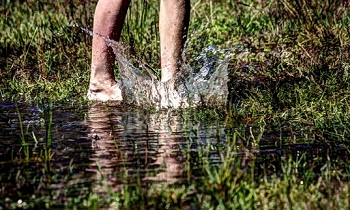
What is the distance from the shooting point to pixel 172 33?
4.85 metres

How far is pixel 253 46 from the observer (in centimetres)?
632

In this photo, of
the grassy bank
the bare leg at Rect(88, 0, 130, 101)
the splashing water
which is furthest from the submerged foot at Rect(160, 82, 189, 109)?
the bare leg at Rect(88, 0, 130, 101)

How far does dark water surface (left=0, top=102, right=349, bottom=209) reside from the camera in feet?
10.2

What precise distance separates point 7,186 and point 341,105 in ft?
6.56

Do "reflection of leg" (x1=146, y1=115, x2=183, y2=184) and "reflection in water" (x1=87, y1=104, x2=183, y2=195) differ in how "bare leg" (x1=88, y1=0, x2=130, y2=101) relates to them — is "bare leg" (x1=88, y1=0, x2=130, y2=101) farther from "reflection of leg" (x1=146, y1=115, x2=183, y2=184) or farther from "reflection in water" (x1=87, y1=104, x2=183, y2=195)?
"reflection of leg" (x1=146, y1=115, x2=183, y2=184)

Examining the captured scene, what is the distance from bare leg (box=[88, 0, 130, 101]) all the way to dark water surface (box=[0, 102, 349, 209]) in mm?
587

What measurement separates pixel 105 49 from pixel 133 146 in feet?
5.17

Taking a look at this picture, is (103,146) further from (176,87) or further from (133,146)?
(176,87)

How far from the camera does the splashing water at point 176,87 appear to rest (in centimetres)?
474

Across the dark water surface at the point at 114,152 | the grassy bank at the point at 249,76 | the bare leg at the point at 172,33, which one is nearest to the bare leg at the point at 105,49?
the grassy bank at the point at 249,76

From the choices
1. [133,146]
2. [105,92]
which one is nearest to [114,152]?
[133,146]

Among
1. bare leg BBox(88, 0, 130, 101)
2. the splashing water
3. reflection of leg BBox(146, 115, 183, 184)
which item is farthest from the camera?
bare leg BBox(88, 0, 130, 101)

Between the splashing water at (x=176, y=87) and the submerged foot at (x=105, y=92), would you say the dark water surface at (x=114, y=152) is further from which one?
the submerged foot at (x=105, y=92)

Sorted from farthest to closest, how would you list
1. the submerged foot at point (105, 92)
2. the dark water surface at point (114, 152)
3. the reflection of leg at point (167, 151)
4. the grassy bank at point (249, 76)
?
the submerged foot at point (105, 92), the reflection of leg at point (167, 151), the dark water surface at point (114, 152), the grassy bank at point (249, 76)
